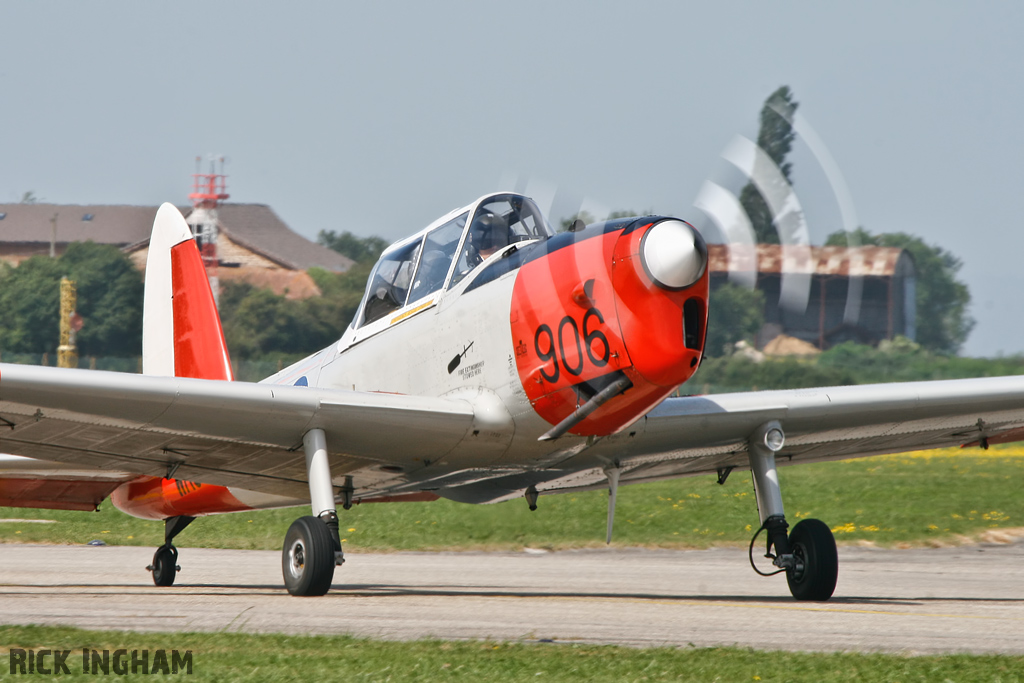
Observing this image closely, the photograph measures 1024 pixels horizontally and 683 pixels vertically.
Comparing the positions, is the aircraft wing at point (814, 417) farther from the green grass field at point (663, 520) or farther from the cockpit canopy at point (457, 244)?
the green grass field at point (663, 520)

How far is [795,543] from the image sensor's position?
9891 millimetres

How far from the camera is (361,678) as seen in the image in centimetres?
548

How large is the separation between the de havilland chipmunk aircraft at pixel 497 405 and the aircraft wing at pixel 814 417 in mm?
26

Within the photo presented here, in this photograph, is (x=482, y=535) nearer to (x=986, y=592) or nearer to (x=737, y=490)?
(x=737, y=490)

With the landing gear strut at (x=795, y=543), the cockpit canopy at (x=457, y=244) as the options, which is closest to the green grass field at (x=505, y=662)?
the landing gear strut at (x=795, y=543)

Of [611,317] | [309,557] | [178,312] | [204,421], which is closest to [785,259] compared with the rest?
[611,317]

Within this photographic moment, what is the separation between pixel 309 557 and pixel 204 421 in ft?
4.66

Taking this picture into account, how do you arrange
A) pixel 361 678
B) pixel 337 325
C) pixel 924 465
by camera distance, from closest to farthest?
pixel 361 678, pixel 924 465, pixel 337 325

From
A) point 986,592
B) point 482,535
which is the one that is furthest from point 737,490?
point 986,592

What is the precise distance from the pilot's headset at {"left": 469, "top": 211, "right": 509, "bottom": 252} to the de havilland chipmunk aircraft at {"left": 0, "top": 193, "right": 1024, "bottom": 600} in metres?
0.02

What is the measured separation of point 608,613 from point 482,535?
33.9 ft

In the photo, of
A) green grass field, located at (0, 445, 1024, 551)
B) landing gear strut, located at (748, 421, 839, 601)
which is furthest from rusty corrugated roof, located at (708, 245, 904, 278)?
green grass field, located at (0, 445, 1024, 551)

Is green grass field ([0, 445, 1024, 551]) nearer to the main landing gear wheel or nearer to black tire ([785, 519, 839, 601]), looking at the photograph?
the main landing gear wheel

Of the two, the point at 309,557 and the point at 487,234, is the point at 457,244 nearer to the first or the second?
the point at 487,234
